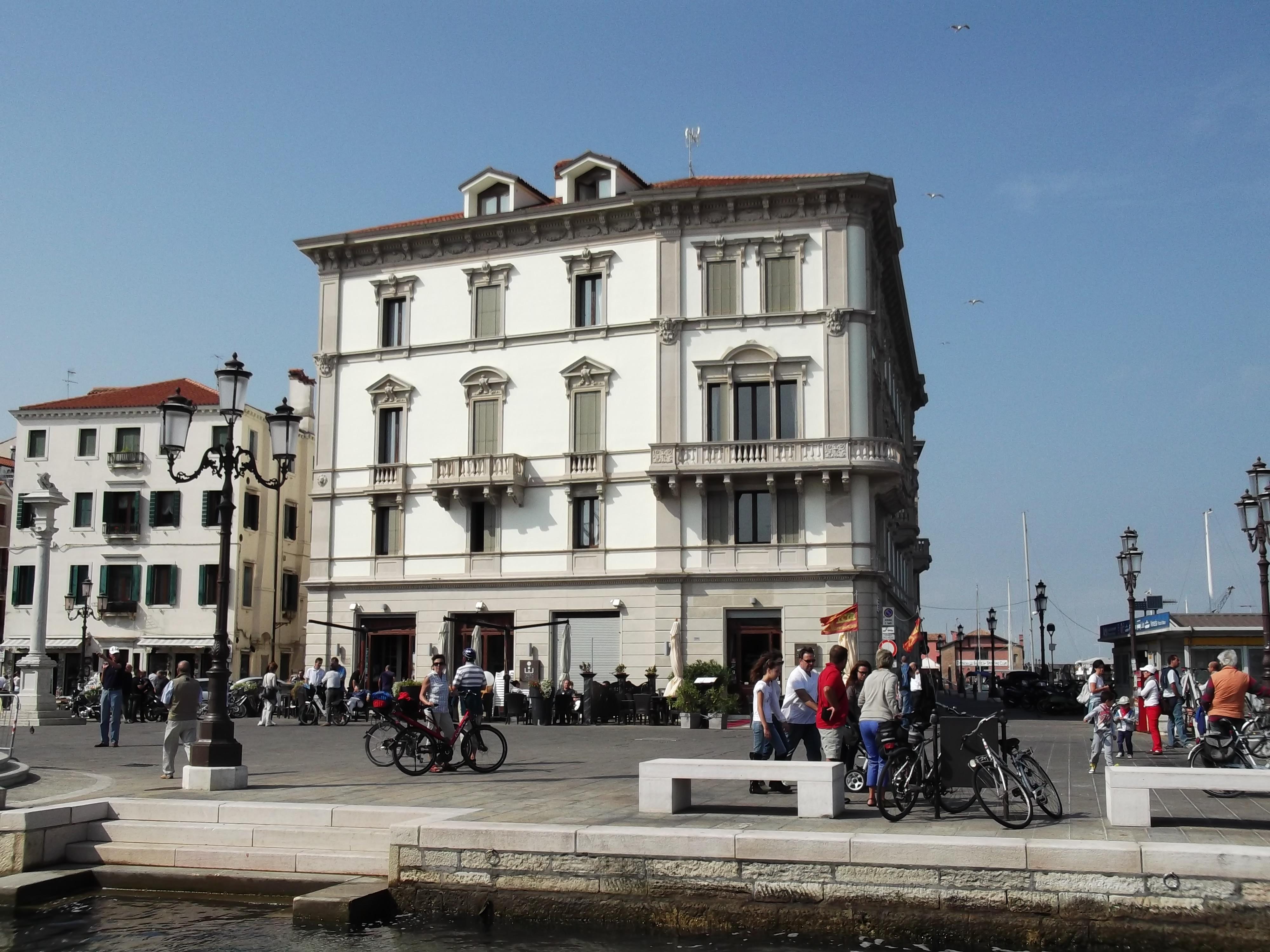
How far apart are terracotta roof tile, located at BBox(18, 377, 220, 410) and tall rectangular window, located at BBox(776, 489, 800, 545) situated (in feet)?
91.4

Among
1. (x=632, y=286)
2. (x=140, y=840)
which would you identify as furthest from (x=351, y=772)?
(x=632, y=286)

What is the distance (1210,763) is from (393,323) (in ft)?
105

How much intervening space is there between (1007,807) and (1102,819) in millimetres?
1212

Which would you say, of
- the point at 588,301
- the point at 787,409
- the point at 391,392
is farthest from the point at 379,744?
the point at 391,392

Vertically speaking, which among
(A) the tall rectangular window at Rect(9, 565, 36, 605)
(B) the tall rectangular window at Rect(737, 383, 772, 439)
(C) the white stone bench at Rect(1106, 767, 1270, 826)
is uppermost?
(B) the tall rectangular window at Rect(737, 383, 772, 439)

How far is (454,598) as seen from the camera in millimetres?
39250

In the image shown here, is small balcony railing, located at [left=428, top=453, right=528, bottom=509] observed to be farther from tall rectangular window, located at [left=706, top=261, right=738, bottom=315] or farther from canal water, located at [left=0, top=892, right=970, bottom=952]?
canal water, located at [left=0, top=892, right=970, bottom=952]

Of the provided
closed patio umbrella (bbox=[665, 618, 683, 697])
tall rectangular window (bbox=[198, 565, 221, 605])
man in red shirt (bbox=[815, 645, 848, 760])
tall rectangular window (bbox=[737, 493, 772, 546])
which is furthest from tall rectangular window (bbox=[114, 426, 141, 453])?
man in red shirt (bbox=[815, 645, 848, 760])

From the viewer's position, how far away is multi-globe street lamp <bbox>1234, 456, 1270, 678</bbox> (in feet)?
72.9

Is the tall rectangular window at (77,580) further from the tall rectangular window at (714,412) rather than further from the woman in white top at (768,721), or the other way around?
the woman in white top at (768,721)

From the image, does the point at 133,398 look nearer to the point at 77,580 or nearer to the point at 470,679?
the point at 77,580

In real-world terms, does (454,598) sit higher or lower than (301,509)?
lower

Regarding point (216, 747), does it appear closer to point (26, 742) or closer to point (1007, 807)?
point (1007, 807)

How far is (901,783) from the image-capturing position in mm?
12227
